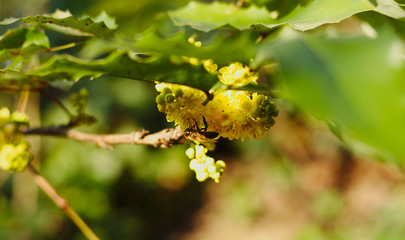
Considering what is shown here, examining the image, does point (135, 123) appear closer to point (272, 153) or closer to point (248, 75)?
point (272, 153)

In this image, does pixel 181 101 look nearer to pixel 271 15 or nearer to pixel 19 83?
pixel 271 15

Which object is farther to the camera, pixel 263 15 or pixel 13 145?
pixel 13 145

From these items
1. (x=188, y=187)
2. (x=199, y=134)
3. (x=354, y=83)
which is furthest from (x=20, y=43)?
(x=188, y=187)

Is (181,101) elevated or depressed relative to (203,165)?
elevated

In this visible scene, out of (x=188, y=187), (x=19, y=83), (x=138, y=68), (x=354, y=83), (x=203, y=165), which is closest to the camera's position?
(x=354, y=83)

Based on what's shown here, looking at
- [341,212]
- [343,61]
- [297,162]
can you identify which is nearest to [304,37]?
[343,61]

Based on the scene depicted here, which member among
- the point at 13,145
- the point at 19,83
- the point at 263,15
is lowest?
the point at 13,145
